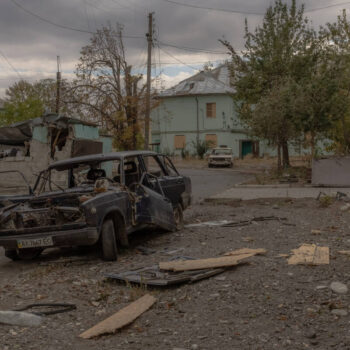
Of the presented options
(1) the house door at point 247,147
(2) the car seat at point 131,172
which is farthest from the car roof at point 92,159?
(1) the house door at point 247,147

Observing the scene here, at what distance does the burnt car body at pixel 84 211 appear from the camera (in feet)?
24.6

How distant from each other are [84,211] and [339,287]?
358cm

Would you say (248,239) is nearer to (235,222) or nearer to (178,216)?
(178,216)

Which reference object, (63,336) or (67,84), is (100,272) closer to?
(63,336)

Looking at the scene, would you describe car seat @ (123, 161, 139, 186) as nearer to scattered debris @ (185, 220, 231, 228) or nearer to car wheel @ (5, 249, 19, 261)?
scattered debris @ (185, 220, 231, 228)

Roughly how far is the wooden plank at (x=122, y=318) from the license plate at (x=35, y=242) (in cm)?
238

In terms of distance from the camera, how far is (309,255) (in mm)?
7117

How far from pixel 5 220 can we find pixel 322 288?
4.76 metres

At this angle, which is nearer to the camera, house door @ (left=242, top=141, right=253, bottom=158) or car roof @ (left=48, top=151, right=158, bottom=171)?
car roof @ (left=48, top=151, right=158, bottom=171)

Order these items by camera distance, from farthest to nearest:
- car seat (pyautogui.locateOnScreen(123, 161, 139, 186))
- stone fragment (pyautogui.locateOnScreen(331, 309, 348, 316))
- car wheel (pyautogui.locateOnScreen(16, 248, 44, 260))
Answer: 1. car seat (pyautogui.locateOnScreen(123, 161, 139, 186))
2. car wheel (pyautogui.locateOnScreen(16, 248, 44, 260))
3. stone fragment (pyautogui.locateOnScreen(331, 309, 348, 316))

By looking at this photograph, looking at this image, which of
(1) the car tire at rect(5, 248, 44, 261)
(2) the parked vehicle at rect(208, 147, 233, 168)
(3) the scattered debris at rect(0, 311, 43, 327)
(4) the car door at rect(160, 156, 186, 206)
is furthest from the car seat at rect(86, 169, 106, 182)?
(2) the parked vehicle at rect(208, 147, 233, 168)

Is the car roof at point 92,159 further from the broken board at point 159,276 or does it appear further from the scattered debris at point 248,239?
the broken board at point 159,276

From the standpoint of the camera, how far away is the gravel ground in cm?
454

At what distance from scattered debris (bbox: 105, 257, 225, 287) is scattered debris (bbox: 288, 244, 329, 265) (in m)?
1.06
